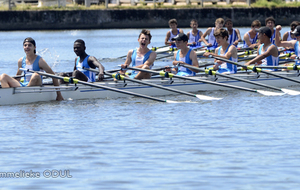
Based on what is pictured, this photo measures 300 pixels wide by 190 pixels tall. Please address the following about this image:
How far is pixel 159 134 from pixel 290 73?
698 cm

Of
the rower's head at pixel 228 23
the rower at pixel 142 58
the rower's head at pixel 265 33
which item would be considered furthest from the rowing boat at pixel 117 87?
the rower's head at pixel 228 23

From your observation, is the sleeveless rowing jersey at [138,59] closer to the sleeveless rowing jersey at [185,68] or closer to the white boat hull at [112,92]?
the white boat hull at [112,92]

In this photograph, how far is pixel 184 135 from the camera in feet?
32.8

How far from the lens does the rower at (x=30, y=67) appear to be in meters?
12.8

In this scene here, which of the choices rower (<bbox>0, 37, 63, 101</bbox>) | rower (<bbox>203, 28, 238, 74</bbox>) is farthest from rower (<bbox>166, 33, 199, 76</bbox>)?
rower (<bbox>0, 37, 63, 101</bbox>)

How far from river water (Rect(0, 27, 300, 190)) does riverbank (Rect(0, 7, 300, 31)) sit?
114ft

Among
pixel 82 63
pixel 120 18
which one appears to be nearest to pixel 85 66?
pixel 82 63

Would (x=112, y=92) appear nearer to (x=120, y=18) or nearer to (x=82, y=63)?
(x=82, y=63)

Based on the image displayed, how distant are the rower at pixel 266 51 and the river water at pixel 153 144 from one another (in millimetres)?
1404

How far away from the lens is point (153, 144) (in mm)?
9336

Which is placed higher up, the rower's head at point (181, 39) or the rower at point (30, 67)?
the rower's head at point (181, 39)

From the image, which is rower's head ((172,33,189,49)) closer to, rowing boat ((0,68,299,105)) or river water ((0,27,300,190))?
rowing boat ((0,68,299,105))

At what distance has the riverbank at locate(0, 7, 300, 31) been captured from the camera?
4788cm

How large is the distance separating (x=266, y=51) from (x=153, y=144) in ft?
24.3
